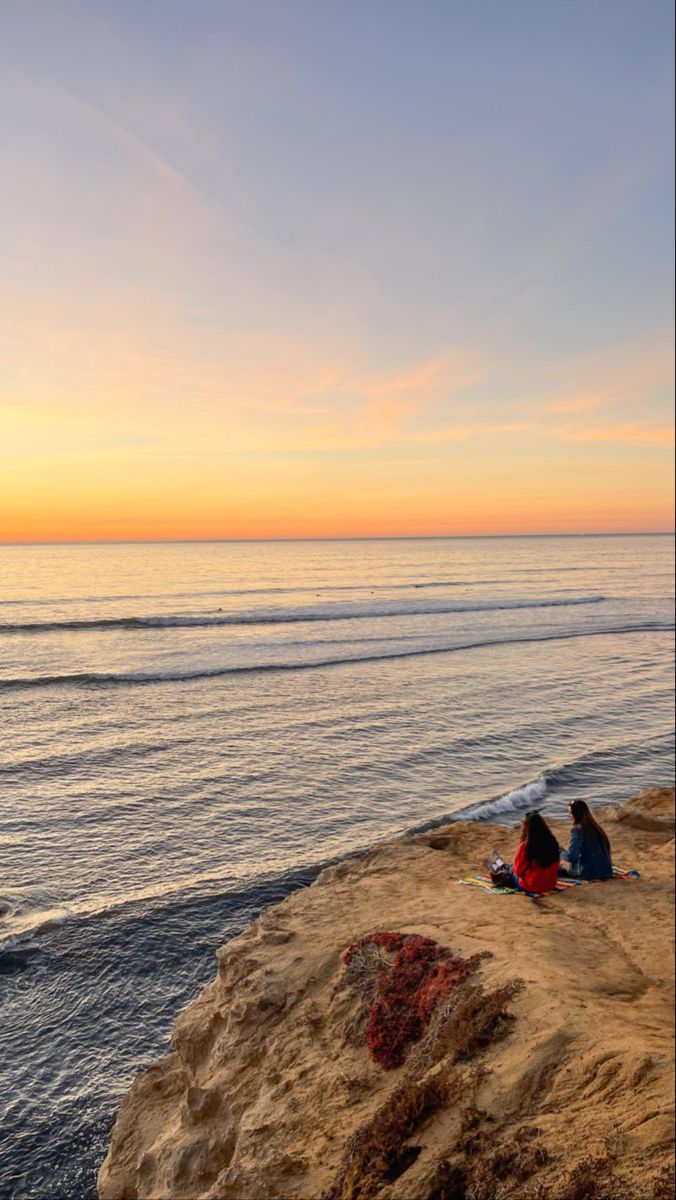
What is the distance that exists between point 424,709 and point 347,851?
42.7 ft

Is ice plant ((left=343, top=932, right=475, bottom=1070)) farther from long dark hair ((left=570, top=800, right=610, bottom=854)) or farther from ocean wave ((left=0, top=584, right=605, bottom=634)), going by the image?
ocean wave ((left=0, top=584, right=605, bottom=634))

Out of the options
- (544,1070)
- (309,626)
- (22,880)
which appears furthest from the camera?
(309,626)

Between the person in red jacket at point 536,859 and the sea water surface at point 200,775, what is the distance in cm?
421

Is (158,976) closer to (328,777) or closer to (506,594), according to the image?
(328,777)

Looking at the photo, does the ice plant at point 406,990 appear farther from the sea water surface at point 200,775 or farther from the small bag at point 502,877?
the sea water surface at point 200,775

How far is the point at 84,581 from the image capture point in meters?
84.0

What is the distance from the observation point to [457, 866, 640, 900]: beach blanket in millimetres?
12234

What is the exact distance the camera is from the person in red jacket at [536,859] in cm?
1200

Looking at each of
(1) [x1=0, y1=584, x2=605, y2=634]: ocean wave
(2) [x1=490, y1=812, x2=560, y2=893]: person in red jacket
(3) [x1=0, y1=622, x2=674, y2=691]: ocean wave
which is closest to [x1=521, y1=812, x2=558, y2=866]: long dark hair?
(2) [x1=490, y1=812, x2=560, y2=893]: person in red jacket

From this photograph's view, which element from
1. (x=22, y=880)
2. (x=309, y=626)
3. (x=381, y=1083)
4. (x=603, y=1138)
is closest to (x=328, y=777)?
(x=22, y=880)

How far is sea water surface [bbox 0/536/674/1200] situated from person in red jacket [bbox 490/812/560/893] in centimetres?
421

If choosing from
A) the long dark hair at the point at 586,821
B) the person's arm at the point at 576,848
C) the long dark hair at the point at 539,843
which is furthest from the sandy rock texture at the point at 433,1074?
the long dark hair at the point at 586,821

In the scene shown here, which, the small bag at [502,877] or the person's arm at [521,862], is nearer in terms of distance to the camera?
the person's arm at [521,862]

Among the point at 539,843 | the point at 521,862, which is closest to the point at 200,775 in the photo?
the point at 521,862
